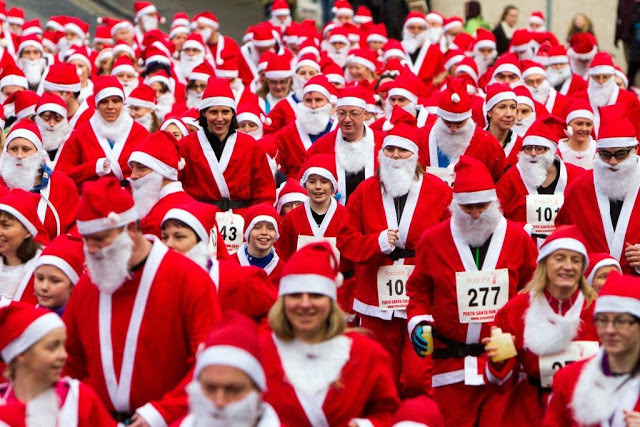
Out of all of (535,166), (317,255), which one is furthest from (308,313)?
(535,166)

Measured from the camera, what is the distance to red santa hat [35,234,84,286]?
8.90 meters

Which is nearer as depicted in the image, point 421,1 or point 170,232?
point 170,232

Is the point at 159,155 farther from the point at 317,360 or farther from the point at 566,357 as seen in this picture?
the point at 317,360

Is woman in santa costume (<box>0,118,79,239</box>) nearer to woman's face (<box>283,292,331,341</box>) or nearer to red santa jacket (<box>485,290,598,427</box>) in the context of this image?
red santa jacket (<box>485,290,598,427</box>)

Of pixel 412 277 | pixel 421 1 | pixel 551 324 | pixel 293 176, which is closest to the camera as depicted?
pixel 551 324

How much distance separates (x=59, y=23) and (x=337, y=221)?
15.7 m

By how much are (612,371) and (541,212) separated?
14.7 feet

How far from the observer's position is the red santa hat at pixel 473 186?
945 cm

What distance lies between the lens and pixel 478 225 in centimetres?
948

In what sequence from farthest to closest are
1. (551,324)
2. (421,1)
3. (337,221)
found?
(421,1), (337,221), (551,324)

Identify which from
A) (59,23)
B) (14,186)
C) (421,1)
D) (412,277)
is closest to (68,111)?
(14,186)

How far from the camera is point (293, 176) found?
1483 cm

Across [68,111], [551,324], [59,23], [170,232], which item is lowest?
[551,324]

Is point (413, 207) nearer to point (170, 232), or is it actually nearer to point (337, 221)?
point (337, 221)
